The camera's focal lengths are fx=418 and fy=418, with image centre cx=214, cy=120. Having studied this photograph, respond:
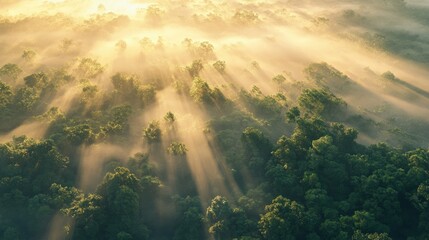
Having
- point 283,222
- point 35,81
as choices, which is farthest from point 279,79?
point 35,81

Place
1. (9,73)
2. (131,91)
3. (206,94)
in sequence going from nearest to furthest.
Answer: (206,94), (131,91), (9,73)

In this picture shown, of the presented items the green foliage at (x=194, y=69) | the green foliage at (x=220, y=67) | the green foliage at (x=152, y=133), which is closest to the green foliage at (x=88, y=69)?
the green foliage at (x=194, y=69)

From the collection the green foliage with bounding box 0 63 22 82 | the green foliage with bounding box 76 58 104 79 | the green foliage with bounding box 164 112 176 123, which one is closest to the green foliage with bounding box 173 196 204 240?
the green foliage with bounding box 164 112 176 123

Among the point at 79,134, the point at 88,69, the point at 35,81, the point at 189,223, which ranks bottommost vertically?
the point at 189,223

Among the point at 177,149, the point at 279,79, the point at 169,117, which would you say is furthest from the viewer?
the point at 279,79

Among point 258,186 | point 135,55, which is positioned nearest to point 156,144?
point 258,186

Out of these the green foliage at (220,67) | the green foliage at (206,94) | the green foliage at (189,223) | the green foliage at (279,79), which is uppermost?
the green foliage at (206,94)

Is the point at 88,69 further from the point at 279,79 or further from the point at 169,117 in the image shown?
the point at 279,79

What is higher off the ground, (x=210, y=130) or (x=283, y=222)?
(x=283, y=222)

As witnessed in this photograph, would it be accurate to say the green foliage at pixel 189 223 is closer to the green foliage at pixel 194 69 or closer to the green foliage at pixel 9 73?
the green foliage at pixel 194 69
